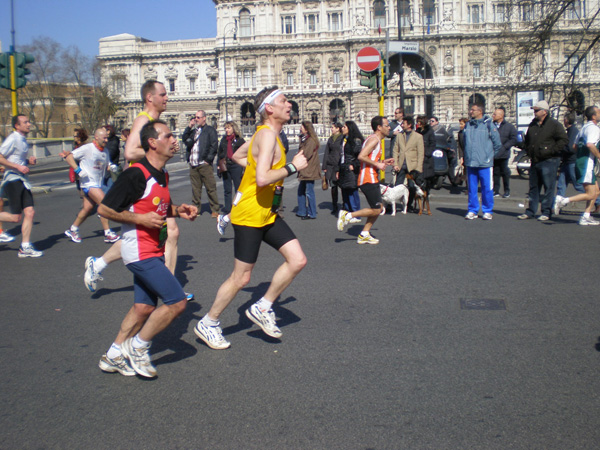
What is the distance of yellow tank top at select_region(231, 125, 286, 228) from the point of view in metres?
4.85

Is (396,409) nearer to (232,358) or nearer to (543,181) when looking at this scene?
(232,358)

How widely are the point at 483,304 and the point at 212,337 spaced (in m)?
2.60

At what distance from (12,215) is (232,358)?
18.4 feet

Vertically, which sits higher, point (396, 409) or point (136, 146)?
point (136, 146)

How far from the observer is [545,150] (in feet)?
34.7

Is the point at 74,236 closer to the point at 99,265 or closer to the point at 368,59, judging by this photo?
the point at 99,265

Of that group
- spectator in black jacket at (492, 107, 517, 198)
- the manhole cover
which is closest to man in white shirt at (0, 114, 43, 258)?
the manhole cover

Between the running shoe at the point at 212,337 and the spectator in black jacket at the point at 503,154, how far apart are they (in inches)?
418

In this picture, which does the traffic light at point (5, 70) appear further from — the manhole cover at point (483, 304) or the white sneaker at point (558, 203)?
the manhole cover at point (483, 304)

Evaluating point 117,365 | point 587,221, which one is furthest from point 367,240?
point 117,365

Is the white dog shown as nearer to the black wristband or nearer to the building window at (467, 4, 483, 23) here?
the black wristband

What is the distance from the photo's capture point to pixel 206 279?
7.25 meters

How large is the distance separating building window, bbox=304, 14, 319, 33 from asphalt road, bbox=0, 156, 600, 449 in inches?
2908

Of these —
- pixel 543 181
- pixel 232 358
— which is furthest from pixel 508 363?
pixel 543 181
